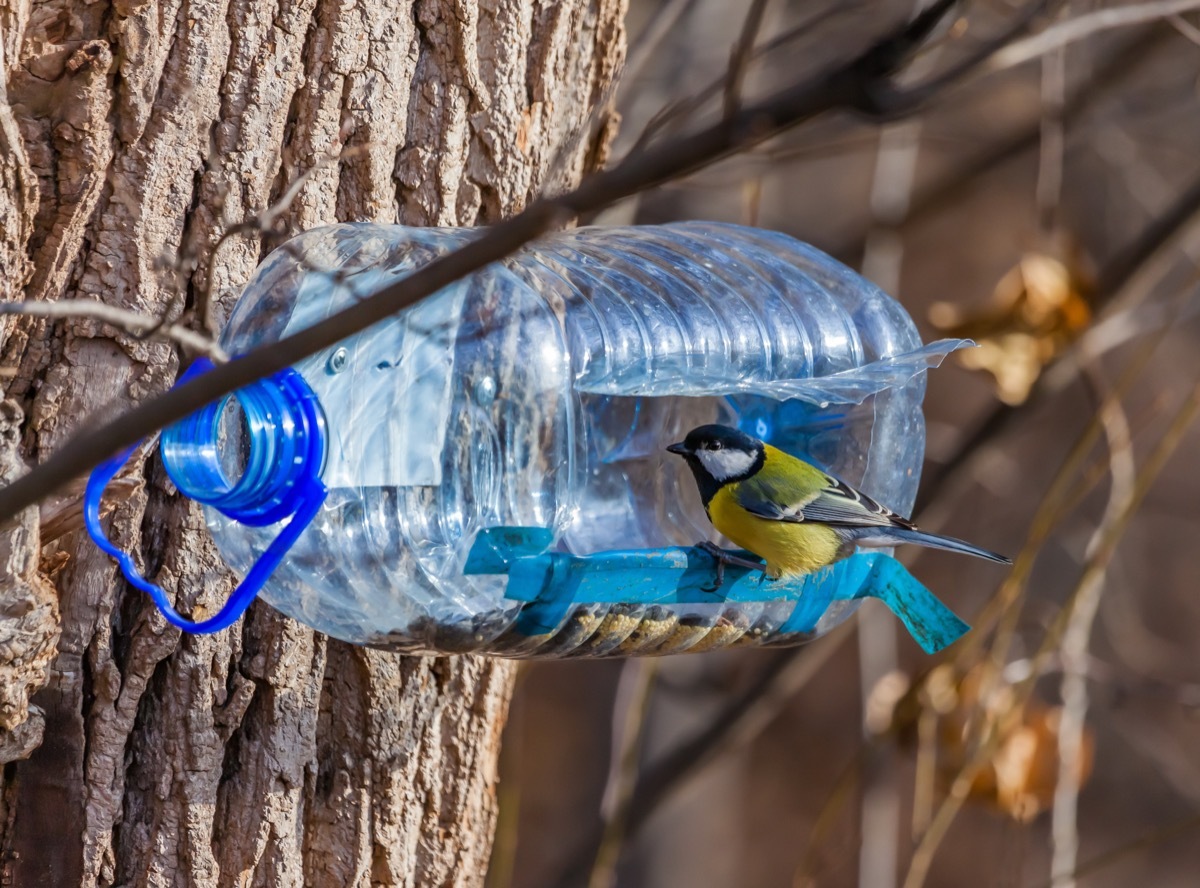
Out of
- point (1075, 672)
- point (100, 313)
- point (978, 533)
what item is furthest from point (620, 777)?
point (978, 533)

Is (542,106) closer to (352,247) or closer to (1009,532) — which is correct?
(352,247)

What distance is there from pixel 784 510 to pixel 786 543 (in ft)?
0.27

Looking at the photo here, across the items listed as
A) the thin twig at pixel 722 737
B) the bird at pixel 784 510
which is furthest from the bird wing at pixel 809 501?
the thin twig at pixel 722 737

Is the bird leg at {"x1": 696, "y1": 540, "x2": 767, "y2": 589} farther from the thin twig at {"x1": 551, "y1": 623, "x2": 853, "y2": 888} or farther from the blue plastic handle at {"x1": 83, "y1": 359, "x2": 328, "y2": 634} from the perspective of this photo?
the thin twig at {"x1": 551, "y1": 623, "x2": 853, "y2": 888}

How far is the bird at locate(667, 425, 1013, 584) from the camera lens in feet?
6.63

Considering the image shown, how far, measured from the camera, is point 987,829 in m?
7.11

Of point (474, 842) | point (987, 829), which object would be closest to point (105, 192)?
point (474, 842)

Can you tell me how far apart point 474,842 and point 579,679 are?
5.16m

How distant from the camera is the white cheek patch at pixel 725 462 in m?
2.10

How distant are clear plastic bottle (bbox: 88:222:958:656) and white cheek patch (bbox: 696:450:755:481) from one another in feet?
0.37

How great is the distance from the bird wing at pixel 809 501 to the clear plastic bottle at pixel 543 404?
0.14m

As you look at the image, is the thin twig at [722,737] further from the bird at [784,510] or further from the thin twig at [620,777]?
the bird at [784,510]

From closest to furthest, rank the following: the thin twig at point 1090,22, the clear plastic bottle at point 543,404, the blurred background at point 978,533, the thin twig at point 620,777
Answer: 1. the thin twig at point 1090,22
2. the clear plastic bottle at point 543,404
3. the blurred background at point 978,533
4. the thin twig at point 620,777

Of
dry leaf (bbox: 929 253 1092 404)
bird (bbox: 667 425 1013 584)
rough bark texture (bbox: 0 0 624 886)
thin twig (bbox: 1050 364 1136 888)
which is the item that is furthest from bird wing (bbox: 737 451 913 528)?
dry leaf (bbox: 929 253 1092 404)
